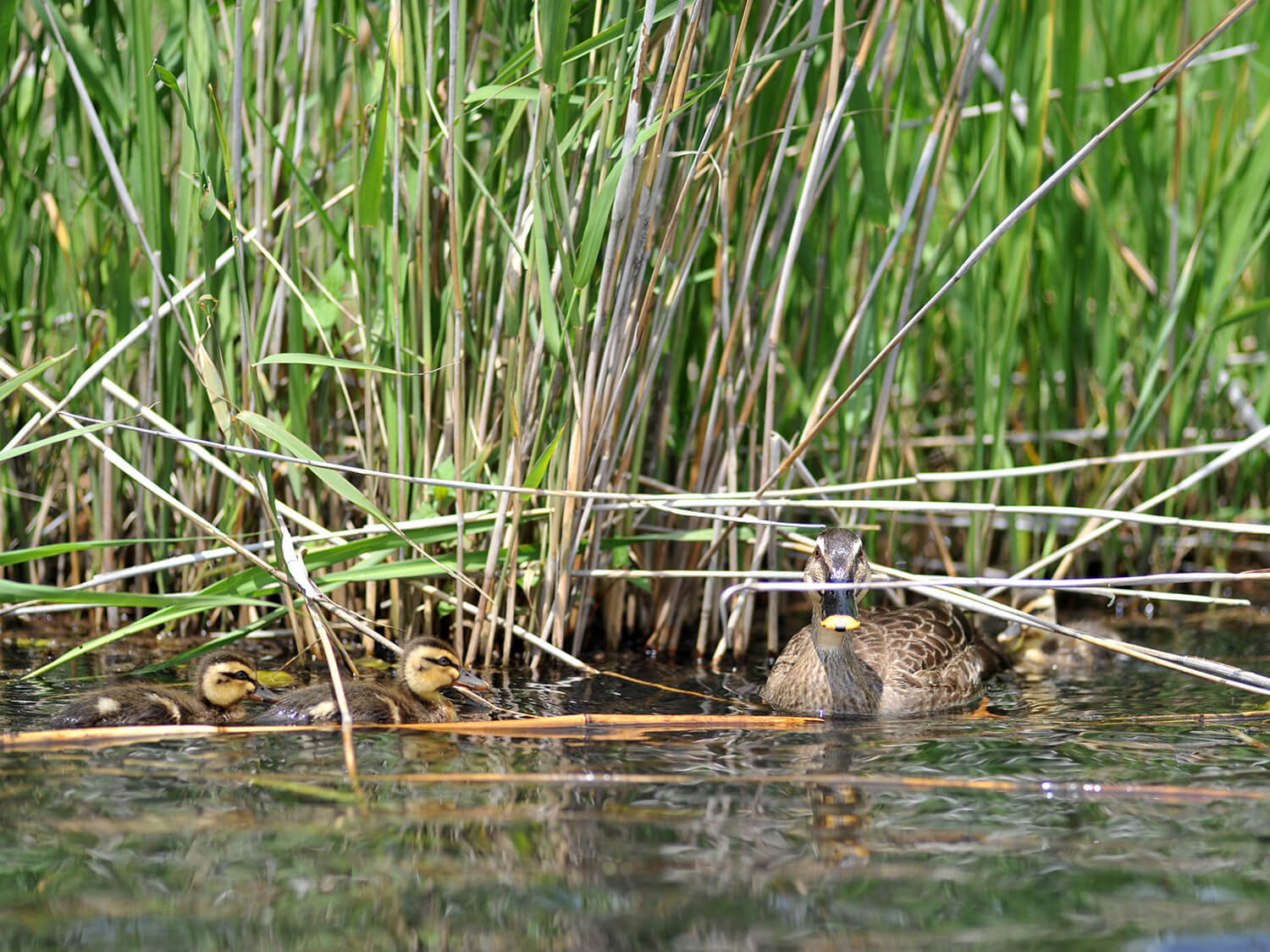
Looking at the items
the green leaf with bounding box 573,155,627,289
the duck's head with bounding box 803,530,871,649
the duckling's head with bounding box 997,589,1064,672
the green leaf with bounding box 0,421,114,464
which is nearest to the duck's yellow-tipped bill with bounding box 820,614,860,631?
the duck's head with bounding box 803,530,871,649

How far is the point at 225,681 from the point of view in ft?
13.0

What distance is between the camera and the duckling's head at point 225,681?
396 cm

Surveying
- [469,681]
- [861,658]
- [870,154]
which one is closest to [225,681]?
[469,681]

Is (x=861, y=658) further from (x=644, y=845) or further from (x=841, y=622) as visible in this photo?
(x=644, y=845)

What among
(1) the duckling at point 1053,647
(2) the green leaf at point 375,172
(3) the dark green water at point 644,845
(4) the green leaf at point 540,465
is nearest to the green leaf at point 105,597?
(3) the dark green water at point 644,845

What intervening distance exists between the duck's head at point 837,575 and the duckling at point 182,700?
1735 millimetres

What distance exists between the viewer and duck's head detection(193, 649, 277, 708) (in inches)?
156

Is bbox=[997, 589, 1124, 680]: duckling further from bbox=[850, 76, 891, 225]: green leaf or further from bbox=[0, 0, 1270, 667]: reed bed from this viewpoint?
bbox=[850, 76, 891, 225]: green leaf

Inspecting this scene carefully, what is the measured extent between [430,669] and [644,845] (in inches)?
56.2

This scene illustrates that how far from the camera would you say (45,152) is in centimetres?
504

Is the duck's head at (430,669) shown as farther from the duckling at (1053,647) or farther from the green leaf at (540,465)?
the duckling at (1053,647)

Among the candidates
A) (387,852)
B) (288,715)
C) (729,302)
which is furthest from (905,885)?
(729,302)

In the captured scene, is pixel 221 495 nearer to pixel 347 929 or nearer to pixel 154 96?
pixel 154 96

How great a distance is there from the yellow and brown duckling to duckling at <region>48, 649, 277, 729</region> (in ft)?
5.60
